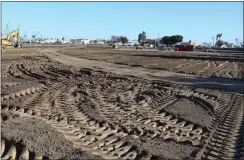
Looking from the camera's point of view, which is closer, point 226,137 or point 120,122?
point 226,137

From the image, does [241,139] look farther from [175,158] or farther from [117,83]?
[117,83]

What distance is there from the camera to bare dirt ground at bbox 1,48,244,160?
233 inches

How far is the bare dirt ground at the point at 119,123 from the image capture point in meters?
5.91

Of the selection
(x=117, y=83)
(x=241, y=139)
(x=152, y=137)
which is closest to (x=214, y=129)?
(x=241, y=139)

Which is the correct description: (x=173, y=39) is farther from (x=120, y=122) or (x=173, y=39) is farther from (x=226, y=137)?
(x=226, y=137)

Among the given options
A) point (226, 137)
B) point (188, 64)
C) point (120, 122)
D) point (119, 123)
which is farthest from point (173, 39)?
point (226, 137)

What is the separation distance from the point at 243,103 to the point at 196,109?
2.45 metres

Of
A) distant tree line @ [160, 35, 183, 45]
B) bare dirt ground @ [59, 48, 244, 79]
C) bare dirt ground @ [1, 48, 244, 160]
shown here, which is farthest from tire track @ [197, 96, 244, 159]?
distant tree line @ [160, 35, 183, 45]

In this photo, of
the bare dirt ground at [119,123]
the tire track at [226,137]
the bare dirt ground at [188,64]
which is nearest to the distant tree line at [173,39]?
the bare dirt ground at [188,64]

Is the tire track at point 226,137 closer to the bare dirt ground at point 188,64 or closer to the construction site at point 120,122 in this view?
the construction site at point 120,122

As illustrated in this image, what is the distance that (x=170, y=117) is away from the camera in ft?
30.7

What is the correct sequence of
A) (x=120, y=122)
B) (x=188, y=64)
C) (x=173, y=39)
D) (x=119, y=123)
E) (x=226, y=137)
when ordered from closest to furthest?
(x=226, y=137) → (x=119, y=123) → (x=120, y=122) → (x=188, y=64) → (x=173, y=39)

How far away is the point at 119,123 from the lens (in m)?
8.22

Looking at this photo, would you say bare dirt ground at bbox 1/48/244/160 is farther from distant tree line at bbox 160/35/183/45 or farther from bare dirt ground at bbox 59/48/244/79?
distant tree line at bbox 160/35/183/45
